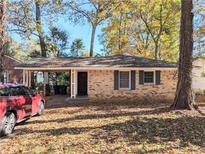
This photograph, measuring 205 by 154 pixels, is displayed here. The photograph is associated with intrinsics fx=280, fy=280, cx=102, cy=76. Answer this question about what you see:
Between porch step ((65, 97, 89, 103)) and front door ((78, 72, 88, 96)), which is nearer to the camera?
porch step ((65, 97, 89, 103))

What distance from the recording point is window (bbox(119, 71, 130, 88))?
2023 cm

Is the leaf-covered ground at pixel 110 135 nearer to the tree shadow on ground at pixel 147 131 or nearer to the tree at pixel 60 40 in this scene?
the tree shadow on ground at pixel 147 131

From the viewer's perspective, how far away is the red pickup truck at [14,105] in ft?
29.0

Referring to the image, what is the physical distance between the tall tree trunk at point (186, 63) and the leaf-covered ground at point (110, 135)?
1849 millimetres

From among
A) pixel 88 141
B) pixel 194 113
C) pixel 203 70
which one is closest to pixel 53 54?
pixel 203 70

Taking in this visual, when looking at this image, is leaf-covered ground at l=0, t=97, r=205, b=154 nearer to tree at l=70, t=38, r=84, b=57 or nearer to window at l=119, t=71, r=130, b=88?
window at l=119, t=71, r=130, b=88

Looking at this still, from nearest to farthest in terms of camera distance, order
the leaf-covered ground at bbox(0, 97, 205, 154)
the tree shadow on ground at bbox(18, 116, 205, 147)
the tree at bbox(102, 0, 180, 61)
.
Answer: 1. the leaf-covered ground at bbox(0, 97, 205, 154)
2. the tree shadow on ground at bbox(18, 116, 205, 147)
3. the tree at bbox(102, 0, 180, 61)

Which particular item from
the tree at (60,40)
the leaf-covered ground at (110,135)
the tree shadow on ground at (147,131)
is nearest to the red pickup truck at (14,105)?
the leaf-covered ground at (110,135)

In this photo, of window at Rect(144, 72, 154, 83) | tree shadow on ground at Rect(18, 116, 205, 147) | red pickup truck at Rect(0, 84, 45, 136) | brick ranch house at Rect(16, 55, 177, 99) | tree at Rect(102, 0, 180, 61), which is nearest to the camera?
tree shadow on ground at Rect(18, 116, 205, 147)

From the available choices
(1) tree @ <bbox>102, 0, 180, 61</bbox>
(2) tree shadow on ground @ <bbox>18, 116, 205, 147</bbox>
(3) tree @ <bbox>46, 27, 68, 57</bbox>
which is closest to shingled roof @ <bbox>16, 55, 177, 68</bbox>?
(2) tree shadow on ground @ <bbox>18, 116, 205, 147</bbox>

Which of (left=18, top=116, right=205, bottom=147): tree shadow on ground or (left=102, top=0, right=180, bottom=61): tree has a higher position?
(left=102, top=0, right=180, bottom=61): tree

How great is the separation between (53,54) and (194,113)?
24.8m

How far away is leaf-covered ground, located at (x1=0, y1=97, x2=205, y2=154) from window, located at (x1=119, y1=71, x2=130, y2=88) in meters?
7.93

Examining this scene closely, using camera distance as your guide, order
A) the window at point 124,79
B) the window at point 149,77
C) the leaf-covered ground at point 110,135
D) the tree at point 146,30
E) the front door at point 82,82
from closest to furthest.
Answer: the leaf-covered ground at point 110,135 < the window at point 124,79 < the window at point 149,77 < the front door at point 82,82 < the tree at point 146,30
